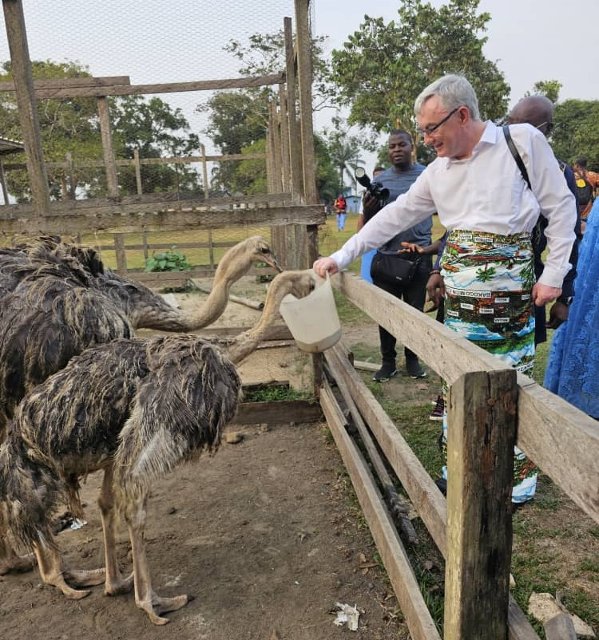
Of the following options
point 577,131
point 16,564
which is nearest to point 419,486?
point 16,564

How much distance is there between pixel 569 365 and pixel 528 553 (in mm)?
1193

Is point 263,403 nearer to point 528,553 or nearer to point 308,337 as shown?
point 308,337

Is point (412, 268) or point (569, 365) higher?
point (412, 268)

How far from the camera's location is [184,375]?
2408 mm

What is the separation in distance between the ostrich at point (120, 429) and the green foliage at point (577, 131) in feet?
85.1

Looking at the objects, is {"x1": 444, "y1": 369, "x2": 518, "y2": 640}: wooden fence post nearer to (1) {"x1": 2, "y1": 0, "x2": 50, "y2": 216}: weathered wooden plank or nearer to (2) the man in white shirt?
(2) the man in white shirt

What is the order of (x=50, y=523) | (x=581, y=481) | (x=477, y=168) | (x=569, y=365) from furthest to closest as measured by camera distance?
(x=569, y=365) → (x=50, y=523) → (x=477, y=168) → (x=581, y=481)

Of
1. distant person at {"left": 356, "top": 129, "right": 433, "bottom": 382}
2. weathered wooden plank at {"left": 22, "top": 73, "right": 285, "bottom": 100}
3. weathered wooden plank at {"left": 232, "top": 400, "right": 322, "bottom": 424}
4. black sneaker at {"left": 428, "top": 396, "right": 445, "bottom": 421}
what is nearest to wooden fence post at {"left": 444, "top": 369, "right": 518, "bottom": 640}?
black sneaker at {"left": 428, "top": 396, "right": 445, "bottom": 421}

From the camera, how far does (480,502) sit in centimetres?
142

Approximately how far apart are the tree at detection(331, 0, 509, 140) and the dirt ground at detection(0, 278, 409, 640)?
23400 mm

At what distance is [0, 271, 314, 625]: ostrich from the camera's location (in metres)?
2.30

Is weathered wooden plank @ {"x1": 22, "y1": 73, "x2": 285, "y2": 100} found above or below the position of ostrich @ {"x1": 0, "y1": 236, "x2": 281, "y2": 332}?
above

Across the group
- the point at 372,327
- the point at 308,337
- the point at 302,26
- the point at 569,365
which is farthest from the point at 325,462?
the point at 372,327

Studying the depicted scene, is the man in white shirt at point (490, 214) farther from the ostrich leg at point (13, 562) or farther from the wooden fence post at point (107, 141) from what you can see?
the wooden fence post at point (107, 141)
